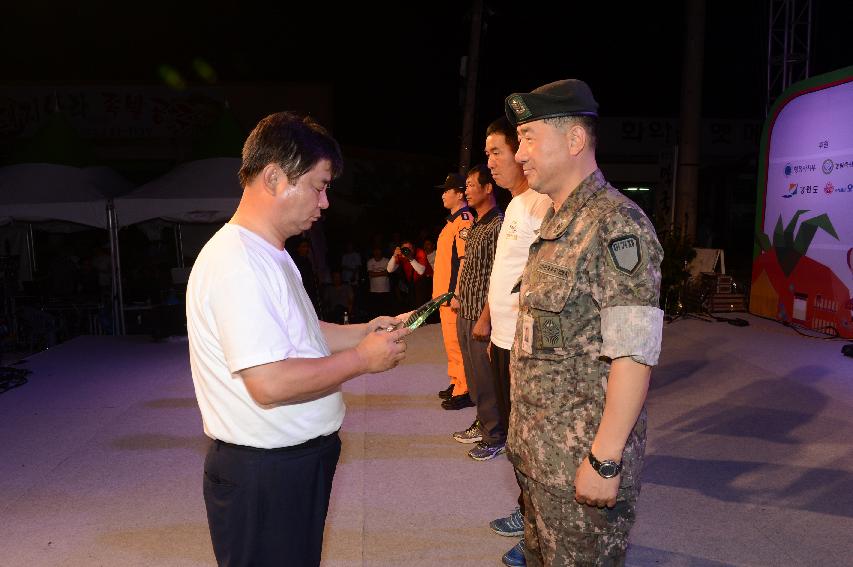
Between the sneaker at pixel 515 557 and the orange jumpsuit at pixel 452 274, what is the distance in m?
2.59

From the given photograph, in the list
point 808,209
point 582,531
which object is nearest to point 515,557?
point 582,531

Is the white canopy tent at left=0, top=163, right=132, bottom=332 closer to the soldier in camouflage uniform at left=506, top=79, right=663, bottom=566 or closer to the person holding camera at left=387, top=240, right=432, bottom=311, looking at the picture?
the person holding camera at left=387, top=240, right=432, bottom=311

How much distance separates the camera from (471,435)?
16.4ft

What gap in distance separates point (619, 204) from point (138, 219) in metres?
8.95

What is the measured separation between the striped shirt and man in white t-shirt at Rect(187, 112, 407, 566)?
9.13 ft

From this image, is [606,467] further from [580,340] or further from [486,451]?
[486,451]

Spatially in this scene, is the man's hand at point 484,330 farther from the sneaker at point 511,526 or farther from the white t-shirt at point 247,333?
the white t-shirt at point 247,333

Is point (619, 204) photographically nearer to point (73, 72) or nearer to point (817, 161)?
point (817, 161)

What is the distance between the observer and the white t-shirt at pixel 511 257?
3.64 metres

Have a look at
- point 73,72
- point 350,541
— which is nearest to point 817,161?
point 350,541

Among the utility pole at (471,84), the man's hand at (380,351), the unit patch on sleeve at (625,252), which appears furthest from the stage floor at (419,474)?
the utility pole at (471,84)

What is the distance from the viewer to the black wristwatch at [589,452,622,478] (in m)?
1.79

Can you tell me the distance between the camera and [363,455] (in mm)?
4750

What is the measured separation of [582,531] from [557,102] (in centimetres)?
124
